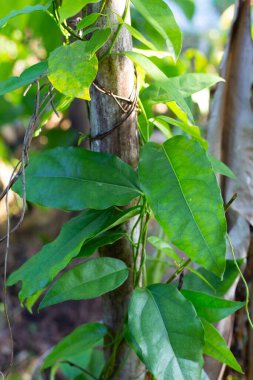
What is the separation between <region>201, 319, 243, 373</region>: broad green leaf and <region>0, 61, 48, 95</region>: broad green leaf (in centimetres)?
37

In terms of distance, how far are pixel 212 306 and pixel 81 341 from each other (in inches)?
9.3

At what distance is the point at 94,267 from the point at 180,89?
249mm

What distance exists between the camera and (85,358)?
109 centimetres

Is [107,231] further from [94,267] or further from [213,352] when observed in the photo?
[213,352]

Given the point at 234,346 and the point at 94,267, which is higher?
the point at 94,267

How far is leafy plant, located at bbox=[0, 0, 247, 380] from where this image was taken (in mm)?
537

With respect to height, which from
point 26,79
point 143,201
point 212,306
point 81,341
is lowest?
point 81,341

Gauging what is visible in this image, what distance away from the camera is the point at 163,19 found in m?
0.58

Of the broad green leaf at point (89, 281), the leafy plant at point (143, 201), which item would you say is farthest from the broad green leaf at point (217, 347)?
the broad green leaf at point (89, 281)

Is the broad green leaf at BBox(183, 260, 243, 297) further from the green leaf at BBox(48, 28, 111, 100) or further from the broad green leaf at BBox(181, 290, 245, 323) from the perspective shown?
the green leaf at BBox(48, 28, 111, 100)

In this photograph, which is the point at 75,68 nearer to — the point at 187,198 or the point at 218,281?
the point at 187,198

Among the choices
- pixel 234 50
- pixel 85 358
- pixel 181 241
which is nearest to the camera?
pixel 181 241

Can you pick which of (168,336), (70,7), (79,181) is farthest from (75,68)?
(168,336)

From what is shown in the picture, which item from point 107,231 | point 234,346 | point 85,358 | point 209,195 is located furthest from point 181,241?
point 85,358
